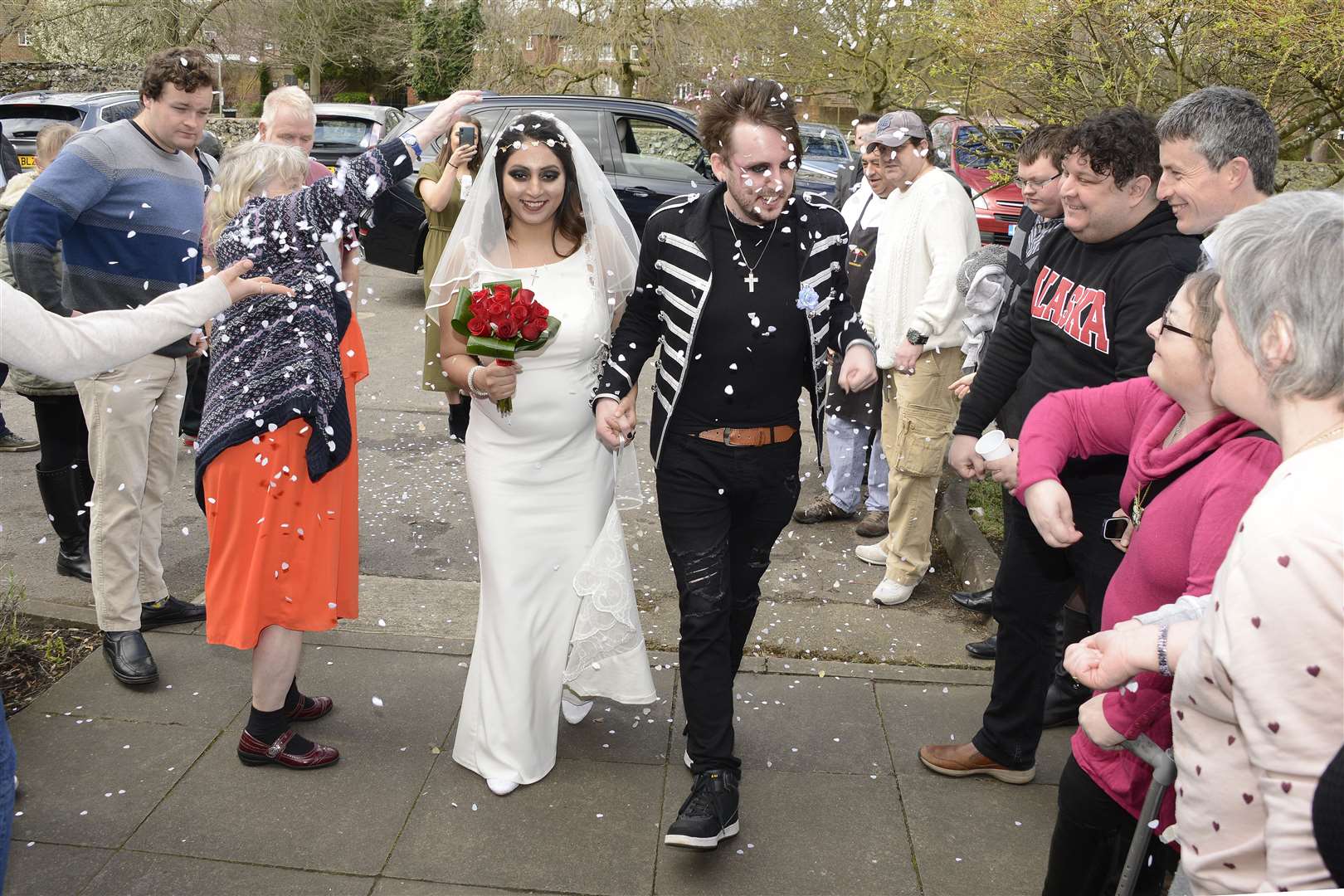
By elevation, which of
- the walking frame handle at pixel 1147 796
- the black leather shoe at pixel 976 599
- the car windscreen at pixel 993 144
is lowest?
the black leather shoe at pixel 976 599

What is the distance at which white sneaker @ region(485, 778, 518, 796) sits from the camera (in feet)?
11.6

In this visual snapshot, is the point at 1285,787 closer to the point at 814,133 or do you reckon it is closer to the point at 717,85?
the point at 717,85

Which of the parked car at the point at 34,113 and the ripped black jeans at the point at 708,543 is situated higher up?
the parked car at the point at 34,113

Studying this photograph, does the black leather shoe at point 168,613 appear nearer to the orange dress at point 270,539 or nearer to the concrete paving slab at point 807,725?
the orange dress at point 270,539

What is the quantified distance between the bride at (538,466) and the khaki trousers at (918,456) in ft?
6.07

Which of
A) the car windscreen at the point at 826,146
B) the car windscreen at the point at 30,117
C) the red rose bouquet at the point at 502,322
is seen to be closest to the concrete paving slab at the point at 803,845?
the red rose bouquet at the point at 502,322

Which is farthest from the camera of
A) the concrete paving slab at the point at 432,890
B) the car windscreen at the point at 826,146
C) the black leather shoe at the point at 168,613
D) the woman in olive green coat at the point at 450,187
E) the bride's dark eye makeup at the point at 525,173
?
the car windscreen at the point at 826,146

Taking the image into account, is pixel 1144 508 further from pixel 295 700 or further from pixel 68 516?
pixel 68 516

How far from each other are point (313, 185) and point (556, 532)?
139 centimetres

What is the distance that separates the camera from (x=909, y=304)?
206 inches

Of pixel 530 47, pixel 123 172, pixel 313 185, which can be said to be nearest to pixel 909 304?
pixel 313 185

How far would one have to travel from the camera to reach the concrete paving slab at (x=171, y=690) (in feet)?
12.9

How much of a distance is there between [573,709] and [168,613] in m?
1.90

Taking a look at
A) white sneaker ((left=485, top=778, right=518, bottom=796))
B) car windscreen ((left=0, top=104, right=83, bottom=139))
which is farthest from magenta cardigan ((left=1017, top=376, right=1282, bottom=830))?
car windscreen ((left=0, top=104, right=83, bottom=139))
